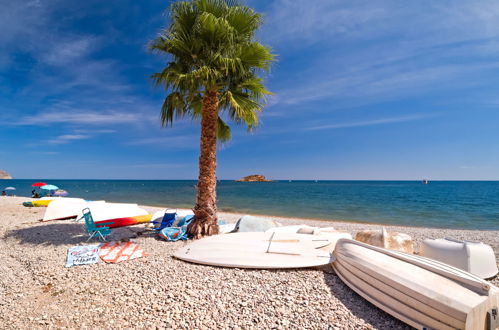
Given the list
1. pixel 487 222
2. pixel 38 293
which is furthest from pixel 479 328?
pixel 487 222

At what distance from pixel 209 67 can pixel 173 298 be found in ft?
18.4

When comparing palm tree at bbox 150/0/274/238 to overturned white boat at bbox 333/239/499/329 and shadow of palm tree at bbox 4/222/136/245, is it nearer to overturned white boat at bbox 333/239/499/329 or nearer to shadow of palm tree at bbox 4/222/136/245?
shadow of palm tree at bbox 4/222/136/245

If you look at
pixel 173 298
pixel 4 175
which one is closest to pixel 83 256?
pixel 173 298

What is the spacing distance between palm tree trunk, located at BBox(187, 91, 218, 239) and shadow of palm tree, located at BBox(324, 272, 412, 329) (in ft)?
13.1

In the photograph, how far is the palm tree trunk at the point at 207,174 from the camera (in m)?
7.16

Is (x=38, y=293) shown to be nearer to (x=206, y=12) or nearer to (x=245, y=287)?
(x=245, y=287)

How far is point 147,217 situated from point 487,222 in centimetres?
2162

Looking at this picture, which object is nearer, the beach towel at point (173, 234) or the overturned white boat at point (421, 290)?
the overturned white boat at point (421, 290)

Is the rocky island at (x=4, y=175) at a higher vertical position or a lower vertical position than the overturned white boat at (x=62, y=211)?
higher

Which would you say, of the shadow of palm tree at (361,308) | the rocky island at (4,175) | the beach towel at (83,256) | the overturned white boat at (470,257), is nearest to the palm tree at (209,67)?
the beach towel at (83,256)

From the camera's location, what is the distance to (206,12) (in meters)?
6.41

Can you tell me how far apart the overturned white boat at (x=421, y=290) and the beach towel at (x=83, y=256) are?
5323 millimetres

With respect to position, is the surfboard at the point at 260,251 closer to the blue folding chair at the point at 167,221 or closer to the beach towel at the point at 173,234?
the beach towel at the point at 173,234

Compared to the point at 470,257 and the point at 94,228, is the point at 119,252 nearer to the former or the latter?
the point at 94,228
